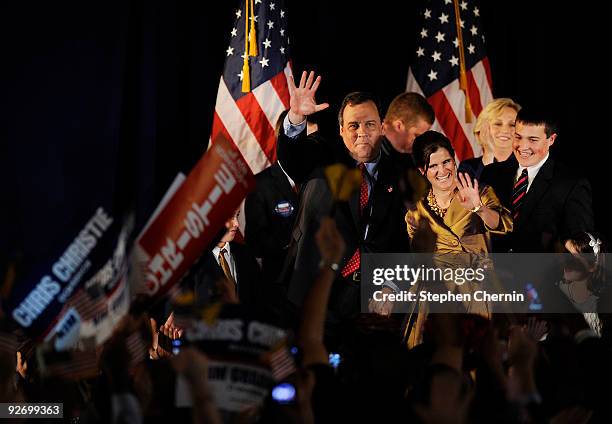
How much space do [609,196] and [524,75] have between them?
37.5 inches

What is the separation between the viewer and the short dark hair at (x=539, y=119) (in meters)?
4.87

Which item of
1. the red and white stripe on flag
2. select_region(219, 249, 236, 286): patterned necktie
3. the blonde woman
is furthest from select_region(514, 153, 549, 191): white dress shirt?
select_region(219, 249, 236, 286): patterned necktie

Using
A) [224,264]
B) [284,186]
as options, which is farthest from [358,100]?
[224,264]

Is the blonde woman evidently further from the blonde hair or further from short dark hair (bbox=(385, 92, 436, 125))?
short dark hair (bbox=(385, 92, 436, 125))

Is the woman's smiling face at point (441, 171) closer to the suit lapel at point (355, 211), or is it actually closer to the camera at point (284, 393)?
the suit lapel at point (355, 211)

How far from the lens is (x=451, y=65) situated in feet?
20.2

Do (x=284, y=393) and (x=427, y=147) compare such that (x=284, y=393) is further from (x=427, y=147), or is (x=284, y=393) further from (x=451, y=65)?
(x=451, y=65)

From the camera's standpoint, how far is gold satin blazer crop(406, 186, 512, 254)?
14.9 ft

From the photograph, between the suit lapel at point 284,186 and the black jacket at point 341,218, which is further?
the suit lapel at point 284,186

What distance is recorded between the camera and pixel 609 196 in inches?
239

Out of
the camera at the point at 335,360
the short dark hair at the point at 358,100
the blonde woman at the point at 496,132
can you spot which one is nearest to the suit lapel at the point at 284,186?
the short dark hair at the point at 358,100

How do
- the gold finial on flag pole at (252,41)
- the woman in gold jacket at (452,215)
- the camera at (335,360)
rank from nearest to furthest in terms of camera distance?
the camera at (335,360) → the woman in gold jacket at (452,215) → the gold finial on flag pole at (252,41)

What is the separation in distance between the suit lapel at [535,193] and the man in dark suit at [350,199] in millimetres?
620

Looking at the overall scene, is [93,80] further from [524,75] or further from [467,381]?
[467,381]
